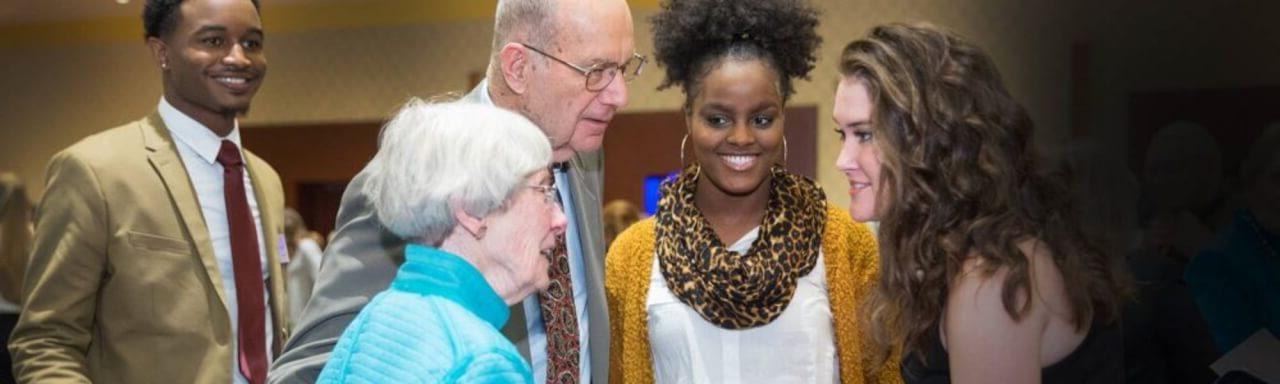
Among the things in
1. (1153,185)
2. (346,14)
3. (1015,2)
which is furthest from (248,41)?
(346,14)

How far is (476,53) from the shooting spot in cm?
670

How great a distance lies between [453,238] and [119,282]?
1.24 meters

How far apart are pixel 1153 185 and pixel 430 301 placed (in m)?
3.75

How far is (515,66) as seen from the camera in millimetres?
1958

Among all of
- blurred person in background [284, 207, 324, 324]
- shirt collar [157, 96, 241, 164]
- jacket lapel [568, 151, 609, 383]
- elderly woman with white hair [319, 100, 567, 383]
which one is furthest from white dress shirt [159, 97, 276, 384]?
blurred person in background [284, 207, 324, 324]

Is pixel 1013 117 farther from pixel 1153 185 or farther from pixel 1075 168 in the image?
pixel 1075 168

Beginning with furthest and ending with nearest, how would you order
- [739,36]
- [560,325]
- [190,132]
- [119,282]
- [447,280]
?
1. [739,36]
2. [190,132]
3. [119,282]
4. [560,325]
5. [447,280]

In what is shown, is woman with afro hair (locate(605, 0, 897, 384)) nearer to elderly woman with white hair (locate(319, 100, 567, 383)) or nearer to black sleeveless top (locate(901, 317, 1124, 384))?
black sleeveless top (locate(901, 317, 1124, 384))

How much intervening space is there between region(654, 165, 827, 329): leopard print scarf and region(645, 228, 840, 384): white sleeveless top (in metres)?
0.02

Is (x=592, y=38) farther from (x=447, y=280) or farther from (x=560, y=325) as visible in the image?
(x=447, y=280)

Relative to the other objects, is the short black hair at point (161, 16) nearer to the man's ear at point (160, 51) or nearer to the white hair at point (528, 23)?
the man's ear at point (160, 51)

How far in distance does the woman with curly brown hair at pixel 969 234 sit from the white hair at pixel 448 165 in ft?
1.85

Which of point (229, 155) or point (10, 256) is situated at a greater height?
point (229, 155)

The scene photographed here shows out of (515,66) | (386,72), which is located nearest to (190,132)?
(515,66)
